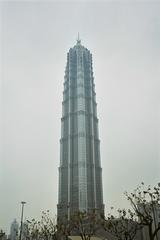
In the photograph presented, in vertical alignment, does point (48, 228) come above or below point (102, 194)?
below

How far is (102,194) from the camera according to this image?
11819 centimetres

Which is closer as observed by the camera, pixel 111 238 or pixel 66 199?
pixel 111 238

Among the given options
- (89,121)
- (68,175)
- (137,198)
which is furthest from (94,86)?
(137,198)

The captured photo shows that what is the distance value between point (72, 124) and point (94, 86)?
2539cm

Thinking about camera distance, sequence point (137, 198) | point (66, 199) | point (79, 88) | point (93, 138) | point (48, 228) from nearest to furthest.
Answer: point (137, 198) → point (48, 228) → point (66, 199) → point (93, 138) → point (79, 88)

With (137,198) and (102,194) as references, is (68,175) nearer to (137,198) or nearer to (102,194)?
(102,194)

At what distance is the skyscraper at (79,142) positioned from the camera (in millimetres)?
112062

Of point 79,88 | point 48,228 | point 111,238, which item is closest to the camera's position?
point 48,228

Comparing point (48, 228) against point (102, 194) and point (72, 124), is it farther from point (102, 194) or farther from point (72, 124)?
point (72, 124)

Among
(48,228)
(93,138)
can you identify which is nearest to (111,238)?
(48,228)

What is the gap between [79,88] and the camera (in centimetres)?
13862

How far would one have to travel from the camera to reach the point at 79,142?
404ft

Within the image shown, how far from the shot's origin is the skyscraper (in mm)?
112062

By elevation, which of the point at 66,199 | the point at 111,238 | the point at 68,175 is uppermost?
the point at 68,175
